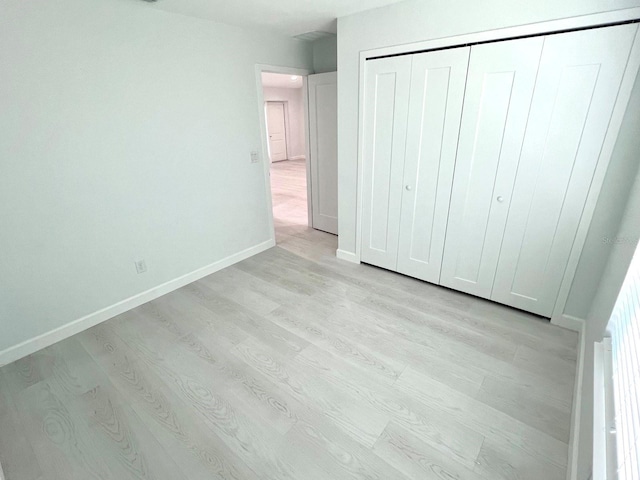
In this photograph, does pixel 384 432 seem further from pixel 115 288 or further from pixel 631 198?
pixel 115 288

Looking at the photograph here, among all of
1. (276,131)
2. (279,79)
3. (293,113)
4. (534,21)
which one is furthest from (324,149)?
(293,113)

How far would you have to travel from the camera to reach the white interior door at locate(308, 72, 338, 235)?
3.63 metres

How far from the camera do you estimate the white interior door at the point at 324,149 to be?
143 inches

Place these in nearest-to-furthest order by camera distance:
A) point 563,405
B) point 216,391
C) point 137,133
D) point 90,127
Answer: point 563,405 → point 216,391 → point 90,127 → point 137,133

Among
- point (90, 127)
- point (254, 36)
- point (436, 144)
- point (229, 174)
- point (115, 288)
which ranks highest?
A: point (254, 36)

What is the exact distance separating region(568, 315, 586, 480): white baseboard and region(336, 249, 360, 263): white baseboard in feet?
6.04

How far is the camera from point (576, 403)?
62.7 inches

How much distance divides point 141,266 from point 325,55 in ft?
9.88

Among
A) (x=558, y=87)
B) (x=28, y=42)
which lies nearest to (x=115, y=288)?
(x=28, y=42)

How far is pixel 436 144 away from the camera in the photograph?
2.46 meters

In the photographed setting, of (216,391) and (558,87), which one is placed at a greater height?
(558,87)

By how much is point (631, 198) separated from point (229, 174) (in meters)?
3.07

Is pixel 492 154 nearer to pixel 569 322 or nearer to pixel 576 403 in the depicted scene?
pixel 569 322

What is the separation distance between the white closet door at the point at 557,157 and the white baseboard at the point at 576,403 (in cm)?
19
